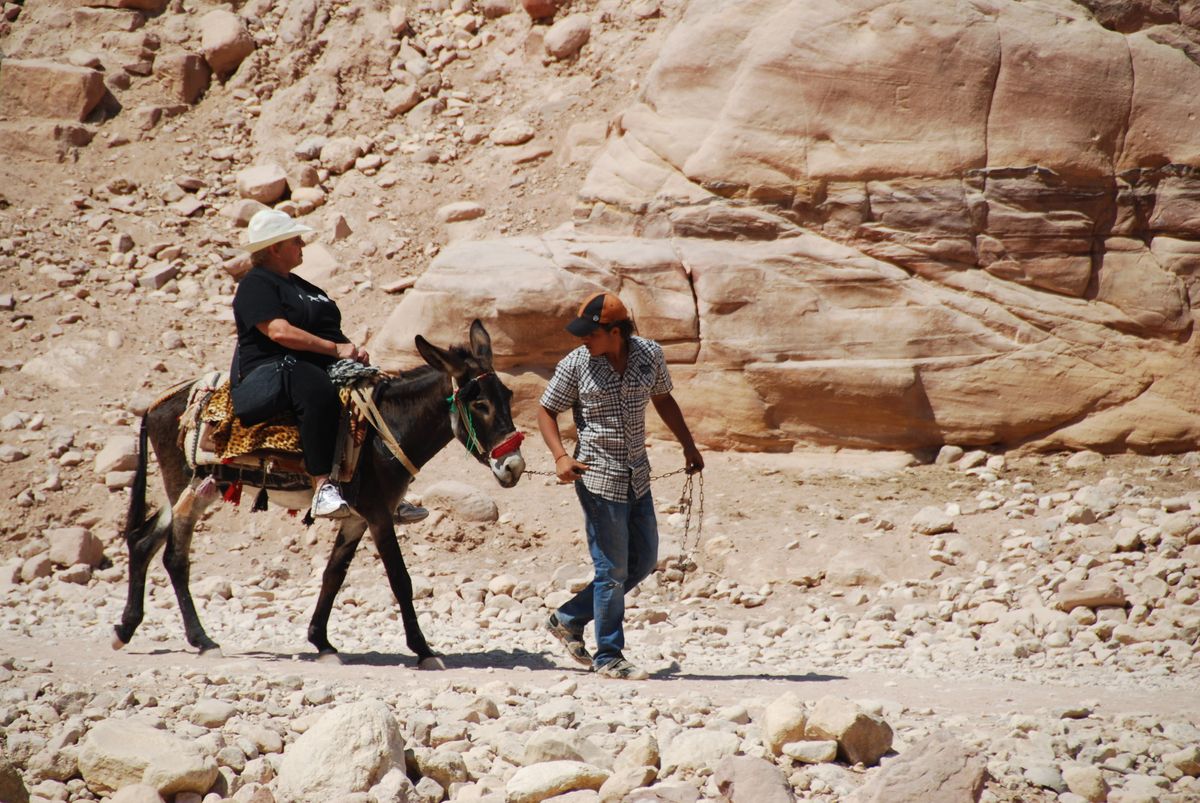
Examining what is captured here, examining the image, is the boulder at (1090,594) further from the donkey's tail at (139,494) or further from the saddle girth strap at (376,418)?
the donkey's tail at (139,494)

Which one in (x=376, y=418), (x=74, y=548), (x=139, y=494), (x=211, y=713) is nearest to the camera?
(x=211, y=713)

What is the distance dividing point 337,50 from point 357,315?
5400mm

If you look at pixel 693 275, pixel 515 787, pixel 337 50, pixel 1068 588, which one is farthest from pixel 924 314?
pixel 337 50

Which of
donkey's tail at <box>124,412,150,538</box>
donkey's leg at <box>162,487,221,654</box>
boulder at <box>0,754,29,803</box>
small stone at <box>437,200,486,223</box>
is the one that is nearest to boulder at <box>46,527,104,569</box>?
donkey's tail at <box>124,412,150,538</box>

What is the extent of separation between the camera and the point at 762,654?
24.3ft

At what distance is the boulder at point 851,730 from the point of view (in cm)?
455

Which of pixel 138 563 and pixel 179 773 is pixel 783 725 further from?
pixel 138 563

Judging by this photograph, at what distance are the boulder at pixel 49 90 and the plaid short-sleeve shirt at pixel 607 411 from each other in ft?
41.6

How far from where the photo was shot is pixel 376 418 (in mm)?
6934

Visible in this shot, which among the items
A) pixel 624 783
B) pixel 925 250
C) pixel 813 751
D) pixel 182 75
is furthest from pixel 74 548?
pixel 182 75

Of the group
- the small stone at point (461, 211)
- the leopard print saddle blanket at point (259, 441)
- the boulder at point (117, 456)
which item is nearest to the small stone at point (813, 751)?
the leopard print saddle blanket at point (259, 441)

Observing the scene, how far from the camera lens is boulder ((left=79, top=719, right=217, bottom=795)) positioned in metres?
4.34

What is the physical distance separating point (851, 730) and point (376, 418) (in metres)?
3.60

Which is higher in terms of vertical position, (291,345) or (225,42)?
(291,345)
